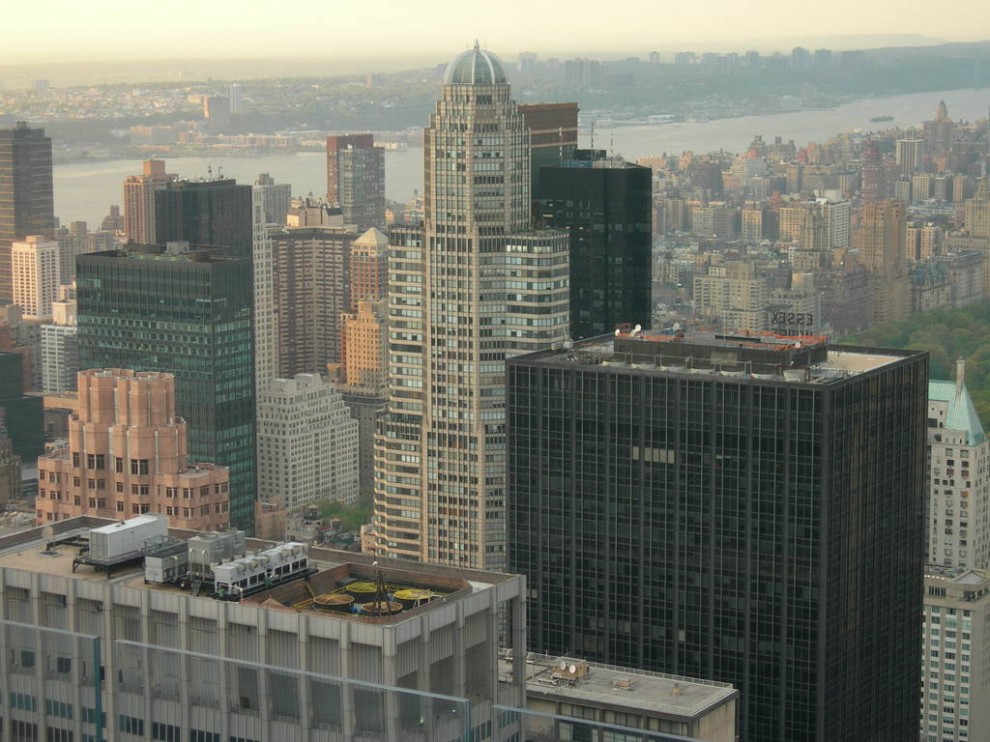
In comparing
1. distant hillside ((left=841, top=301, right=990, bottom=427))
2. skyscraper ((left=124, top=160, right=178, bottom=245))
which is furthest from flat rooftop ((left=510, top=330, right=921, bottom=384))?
skyscraper ((left=124, top=160, right=178, bottom=245))

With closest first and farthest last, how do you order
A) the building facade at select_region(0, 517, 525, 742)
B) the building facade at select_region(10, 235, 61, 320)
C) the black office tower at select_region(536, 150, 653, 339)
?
1. the building facade at select_region(0, 517, 525, 742)
2. the black office tower at select_region(536, 150, 653, 339)
3. the building facade at select_region(10, 235, 61, 320)

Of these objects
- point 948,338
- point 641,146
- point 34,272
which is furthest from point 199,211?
point 948,338

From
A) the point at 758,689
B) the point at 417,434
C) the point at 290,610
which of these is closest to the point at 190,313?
the point at 417,434

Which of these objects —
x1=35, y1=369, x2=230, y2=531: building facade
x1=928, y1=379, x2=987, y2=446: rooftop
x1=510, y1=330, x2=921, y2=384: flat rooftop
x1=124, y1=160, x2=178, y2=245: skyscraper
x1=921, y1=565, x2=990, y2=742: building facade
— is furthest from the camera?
x1=124, y1=160, x2=178, y2=245: skyscraper

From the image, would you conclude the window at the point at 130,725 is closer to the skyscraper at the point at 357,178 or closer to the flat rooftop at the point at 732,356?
the flat rooftop at the point at 732,356

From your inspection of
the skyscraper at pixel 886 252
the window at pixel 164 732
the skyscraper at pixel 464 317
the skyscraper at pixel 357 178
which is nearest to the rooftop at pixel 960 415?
the skyscraper at pixel 464 317

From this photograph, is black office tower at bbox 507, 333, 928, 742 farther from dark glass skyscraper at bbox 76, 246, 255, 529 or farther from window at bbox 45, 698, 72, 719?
dark glass skyscraper at bbox 76, 246, 255, 529
